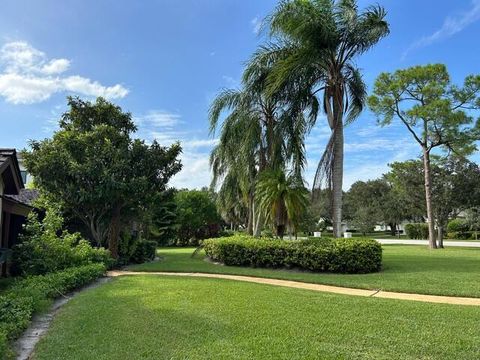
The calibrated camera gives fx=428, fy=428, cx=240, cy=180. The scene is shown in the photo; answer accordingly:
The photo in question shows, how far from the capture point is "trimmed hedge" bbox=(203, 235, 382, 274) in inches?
483

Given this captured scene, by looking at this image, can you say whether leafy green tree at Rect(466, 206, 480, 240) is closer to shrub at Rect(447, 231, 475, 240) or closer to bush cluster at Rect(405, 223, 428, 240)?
shrub at Rect(447, 231, 475, 240)

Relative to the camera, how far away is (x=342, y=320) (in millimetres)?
6355

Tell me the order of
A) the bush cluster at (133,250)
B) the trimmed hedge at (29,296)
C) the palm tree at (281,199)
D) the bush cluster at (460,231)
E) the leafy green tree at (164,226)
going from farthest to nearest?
the bush cluster at (460,231), the leafy green tree at (164,226), the bush cluster at (133,250), the palm tree at (281,199), the trimmed hedge at (29,296)

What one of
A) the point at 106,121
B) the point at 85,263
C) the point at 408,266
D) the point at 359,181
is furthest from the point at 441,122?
the point at 359,181

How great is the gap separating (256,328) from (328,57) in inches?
435

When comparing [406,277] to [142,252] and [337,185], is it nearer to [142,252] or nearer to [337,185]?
[337,185]

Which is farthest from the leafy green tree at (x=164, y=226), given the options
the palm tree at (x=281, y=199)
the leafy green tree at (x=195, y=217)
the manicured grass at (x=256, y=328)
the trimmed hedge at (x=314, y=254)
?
the manicured grass at (x=256, y=328)

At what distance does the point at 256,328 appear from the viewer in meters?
5.91

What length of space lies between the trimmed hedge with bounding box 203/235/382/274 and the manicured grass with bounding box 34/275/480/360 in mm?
3726

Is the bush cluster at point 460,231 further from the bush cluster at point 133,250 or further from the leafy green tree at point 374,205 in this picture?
the bush cluster at point 133,250

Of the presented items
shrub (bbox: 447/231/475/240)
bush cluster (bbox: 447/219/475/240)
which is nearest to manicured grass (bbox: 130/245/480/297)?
shrub (bbox: 447/231/475/240)

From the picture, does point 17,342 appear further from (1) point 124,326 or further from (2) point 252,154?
(2) point 252,154

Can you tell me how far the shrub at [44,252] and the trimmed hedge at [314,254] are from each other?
5090mm

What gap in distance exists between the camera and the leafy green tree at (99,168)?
49.4 feet
